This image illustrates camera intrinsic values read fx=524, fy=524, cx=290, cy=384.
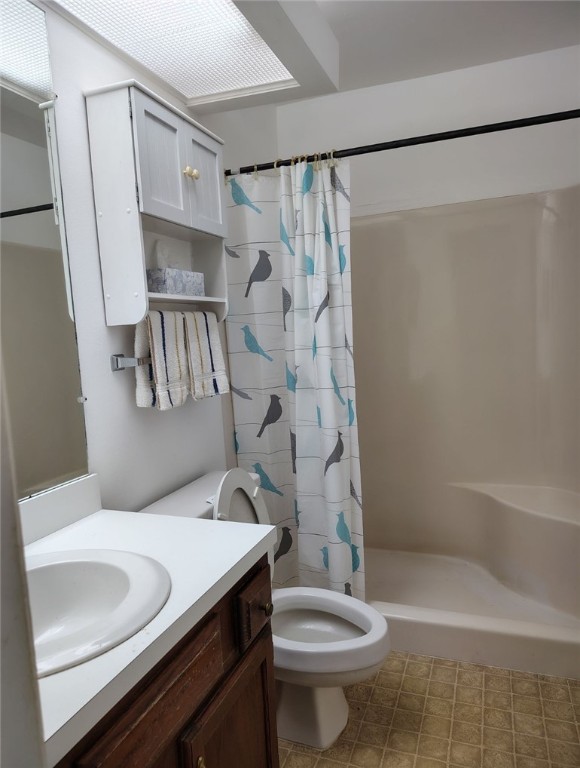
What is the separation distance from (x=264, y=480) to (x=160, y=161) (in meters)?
1.34

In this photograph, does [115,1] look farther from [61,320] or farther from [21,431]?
[21,431]

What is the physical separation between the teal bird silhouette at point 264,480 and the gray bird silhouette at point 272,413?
5.6 inches

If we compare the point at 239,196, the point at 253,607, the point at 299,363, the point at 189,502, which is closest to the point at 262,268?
the point at 239,196

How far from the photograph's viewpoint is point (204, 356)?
5.75 ft

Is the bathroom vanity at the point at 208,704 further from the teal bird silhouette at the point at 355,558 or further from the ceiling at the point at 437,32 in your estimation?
the ceiling at the point at 437,32

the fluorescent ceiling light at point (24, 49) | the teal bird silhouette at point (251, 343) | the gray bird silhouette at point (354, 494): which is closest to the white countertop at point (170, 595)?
the gray bird silhouette at point (354, 494)

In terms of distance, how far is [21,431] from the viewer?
1.24 metres

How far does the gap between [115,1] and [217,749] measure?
1792 millimetres

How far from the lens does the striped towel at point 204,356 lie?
5.55ft

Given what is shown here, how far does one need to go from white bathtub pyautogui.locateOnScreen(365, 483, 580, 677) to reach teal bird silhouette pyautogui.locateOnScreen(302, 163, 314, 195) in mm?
1634

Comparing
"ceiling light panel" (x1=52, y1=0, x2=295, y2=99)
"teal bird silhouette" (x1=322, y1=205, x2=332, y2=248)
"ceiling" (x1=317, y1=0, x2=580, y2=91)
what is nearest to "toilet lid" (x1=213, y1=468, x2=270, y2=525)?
"teal bird silhouette" (x1=322, y1=205, x2=332, y2=248)

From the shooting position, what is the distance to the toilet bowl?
155cm

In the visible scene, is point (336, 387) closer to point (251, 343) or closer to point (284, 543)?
point (251, 343)

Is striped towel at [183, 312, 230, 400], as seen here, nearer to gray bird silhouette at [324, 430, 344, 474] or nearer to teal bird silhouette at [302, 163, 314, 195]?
gray bird silhouette at [324, 430, 344, 474]
